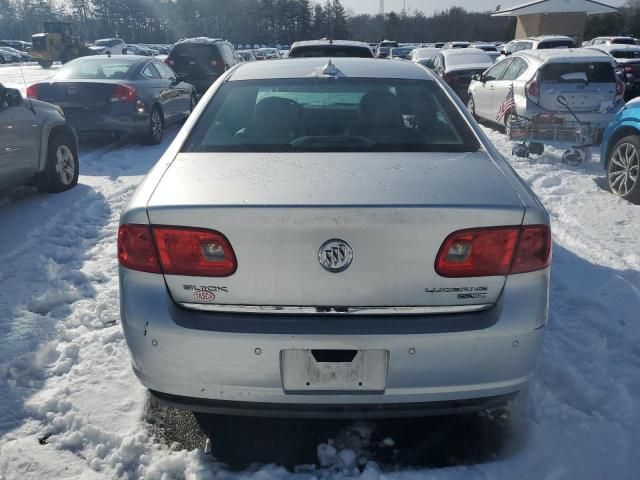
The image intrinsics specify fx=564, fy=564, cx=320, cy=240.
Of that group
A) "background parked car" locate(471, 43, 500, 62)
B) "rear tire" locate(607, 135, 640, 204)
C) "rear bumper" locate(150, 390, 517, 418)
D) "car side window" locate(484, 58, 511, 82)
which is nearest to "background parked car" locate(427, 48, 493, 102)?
"car side window" locate(484, 58, 511, 82)

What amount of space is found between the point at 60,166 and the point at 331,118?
4.84 m

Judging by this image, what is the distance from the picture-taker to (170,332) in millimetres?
2135

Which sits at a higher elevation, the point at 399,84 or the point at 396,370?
the point at 399,84

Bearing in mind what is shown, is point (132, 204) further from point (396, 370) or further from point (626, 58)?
point (626, 58)

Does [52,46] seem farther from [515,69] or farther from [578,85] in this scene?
[578,85]

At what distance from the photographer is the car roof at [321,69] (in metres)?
3.37

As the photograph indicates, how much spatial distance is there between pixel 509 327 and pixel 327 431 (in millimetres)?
1021

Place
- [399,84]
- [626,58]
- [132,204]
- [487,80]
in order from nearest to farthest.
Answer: [132,204], [399,84], [487,80], [626,58]

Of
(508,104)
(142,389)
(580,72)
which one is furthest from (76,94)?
(580,72)

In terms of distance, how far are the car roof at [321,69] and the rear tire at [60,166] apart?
379 cm

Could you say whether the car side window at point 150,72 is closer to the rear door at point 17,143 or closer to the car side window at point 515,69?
the rear door at point 17,143

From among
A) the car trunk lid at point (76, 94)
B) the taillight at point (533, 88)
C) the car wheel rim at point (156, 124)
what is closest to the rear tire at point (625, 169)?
the taillight at point (533, 88)

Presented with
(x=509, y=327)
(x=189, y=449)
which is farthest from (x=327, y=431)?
(x=509, y=327)

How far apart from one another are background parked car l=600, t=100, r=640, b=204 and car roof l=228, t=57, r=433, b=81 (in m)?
3.71
